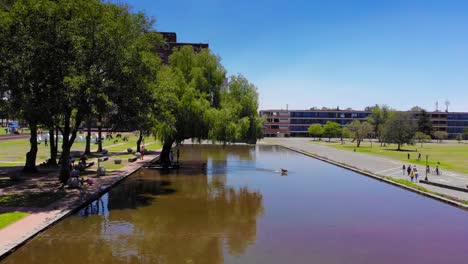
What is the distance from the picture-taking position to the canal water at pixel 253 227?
15.7m

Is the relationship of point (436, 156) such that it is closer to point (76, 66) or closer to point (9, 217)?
point (76, 66)

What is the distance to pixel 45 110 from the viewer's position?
A: 24.4 metres

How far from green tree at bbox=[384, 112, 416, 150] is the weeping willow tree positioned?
52.6m

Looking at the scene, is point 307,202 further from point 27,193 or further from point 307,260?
point 27,193

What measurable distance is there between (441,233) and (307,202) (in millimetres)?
8668

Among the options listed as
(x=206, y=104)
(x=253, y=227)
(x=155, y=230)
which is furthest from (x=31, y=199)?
(x=206, y=104)

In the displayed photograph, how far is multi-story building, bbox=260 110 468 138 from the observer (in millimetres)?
167875

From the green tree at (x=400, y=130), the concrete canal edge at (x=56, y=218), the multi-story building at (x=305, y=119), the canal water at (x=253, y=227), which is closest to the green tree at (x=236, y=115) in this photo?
the canal water at (x=253, y=227)

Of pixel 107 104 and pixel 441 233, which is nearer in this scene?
pixel 441 233

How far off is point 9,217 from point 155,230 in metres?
6.59

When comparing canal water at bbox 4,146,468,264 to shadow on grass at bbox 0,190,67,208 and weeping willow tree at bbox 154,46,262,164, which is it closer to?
shadow on grass at bbox 0,190,67,208

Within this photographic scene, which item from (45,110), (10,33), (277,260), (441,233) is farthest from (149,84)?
(441,233)

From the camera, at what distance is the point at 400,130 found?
292 ft

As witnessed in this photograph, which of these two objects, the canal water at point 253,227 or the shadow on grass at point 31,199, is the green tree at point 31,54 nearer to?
the shadow on grass at point 31,199
